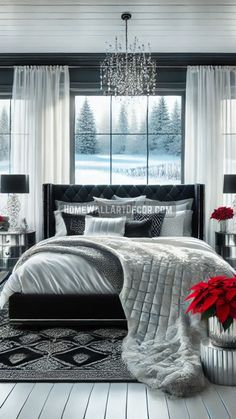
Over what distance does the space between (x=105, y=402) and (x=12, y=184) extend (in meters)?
3.88

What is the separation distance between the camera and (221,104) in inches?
250

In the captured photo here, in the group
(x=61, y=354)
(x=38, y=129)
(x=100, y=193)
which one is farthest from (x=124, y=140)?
(x=61, y=354)

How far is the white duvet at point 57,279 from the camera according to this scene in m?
3.79

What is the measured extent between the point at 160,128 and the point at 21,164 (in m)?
2.06

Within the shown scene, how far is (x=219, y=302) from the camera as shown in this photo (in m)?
2.61

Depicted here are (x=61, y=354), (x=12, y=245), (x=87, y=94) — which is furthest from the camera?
(x=87, y=94)

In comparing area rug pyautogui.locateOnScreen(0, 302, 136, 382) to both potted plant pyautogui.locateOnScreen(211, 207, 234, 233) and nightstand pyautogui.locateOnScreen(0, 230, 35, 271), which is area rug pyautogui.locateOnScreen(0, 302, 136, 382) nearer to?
nightstand pyautogui.locateOnScreen(0, 230, 35, 271)

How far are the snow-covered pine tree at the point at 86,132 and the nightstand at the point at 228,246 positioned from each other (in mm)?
2252

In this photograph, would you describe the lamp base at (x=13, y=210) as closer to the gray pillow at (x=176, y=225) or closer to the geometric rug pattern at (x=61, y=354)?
the gray pillow at (x=176, y=225)

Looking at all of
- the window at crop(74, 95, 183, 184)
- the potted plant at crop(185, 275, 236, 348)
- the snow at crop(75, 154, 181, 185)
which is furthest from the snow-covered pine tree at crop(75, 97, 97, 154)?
the potted plant at crop(185, 275, 236, 348)

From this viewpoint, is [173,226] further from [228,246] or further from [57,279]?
[57,279]

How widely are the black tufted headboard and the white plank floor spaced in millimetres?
3723

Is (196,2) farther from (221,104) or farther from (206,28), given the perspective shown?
(221,104)

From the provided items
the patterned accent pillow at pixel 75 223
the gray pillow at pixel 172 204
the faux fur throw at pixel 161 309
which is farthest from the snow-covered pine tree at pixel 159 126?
the faux fur throw at pixel 161 309
